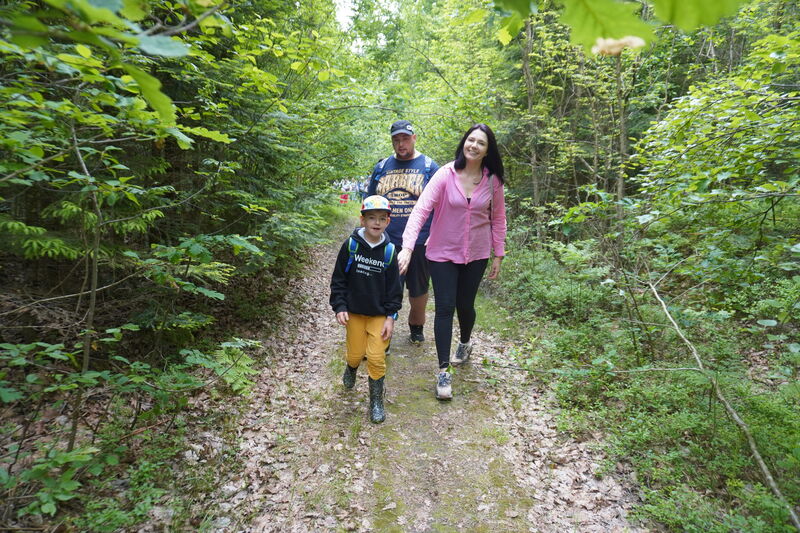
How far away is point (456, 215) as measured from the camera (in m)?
3.96

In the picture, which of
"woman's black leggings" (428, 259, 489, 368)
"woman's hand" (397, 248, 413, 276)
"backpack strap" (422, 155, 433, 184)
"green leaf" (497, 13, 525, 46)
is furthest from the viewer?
"backpack strap" (422, 155, 433, 184)

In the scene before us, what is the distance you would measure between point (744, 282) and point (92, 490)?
5315 mm

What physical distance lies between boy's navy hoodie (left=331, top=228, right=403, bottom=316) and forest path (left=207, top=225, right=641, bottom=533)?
3.76 feet

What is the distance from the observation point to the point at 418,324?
5.65 m

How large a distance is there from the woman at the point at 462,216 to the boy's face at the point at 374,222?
0.27 meters

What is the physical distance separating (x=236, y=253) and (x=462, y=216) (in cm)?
213

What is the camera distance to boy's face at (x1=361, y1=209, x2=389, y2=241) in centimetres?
379

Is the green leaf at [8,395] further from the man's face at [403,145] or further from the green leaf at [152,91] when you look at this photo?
the man's face at [403,145]

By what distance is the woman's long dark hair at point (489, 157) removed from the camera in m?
3.86

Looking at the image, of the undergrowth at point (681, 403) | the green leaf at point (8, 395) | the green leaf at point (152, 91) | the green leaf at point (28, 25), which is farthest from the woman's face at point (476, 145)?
the green leaf at point (8, 395)

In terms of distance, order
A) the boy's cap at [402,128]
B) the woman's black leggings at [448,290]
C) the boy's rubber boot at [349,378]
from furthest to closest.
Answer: the boy's cap at [402,128] → the boy's rubber boot at [349,378] → the woman's black leggings at [448,290]

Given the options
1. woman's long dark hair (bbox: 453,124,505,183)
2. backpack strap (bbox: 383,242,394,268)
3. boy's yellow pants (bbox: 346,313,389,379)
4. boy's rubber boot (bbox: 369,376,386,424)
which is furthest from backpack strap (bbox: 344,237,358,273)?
woman's long dark hair (bbox: 453,124,505,183)

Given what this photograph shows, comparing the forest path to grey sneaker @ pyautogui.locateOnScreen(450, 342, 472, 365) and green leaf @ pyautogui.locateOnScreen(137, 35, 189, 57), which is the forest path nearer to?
grey sneaker @ pyautogui.locateOnScreen(450, 342, 472, 365)

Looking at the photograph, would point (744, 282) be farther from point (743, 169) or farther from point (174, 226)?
point (174, 226)
